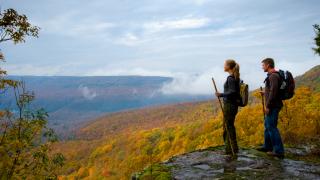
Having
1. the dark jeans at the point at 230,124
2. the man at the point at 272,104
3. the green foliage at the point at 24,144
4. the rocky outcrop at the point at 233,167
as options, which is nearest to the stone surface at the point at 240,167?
the rocky outcrop at the point at 233,167

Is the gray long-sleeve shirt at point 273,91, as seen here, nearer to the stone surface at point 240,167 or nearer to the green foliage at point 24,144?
the stone surface at point 240,167

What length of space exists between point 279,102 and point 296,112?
12128 millimetres

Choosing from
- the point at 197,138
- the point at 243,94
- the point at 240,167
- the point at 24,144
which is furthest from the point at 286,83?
the point at 197,138

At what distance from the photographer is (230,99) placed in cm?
1266

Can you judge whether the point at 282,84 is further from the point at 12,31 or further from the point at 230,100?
the point at 12,31

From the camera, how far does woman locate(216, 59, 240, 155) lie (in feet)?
40.5

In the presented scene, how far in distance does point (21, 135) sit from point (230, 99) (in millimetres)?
6327

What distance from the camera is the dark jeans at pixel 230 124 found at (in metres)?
12.7

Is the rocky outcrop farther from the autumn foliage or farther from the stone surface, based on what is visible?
the autumn foliage

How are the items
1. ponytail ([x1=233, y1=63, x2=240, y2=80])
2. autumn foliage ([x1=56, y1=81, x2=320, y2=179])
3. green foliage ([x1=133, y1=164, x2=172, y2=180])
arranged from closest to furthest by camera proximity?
green foliage ([x1=133, y1=164, x2=172, y2=180])
ponytail ([x1=233, y1=63, x2=240, y2=80])
autumn foliage ([x1=56, y1=81, x2=320, y2=179])

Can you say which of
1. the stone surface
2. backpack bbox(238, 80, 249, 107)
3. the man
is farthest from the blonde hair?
the stone surface

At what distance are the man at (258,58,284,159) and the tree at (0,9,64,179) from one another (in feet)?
22.5

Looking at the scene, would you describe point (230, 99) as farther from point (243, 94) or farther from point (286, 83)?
point (286, 83)

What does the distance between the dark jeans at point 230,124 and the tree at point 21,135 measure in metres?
5.60
